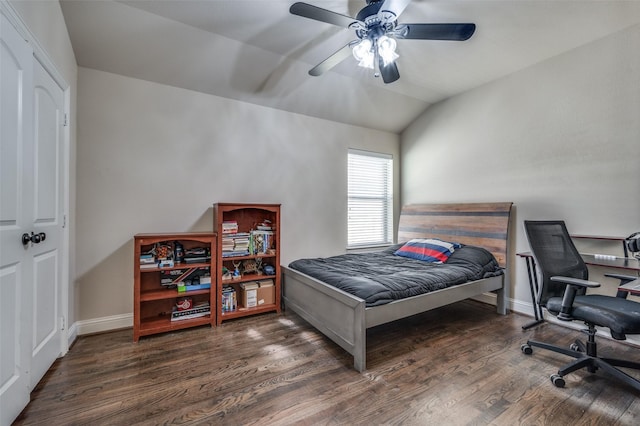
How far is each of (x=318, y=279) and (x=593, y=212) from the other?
2.76 m

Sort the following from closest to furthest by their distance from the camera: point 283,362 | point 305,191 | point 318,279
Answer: point 283,362
point 318,279
point 305,191

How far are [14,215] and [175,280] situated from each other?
1.47 metres

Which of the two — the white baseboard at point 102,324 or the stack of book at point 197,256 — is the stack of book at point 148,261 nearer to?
the stack of book at point 197,256

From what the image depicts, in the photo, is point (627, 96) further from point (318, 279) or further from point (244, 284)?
point (244, 284)

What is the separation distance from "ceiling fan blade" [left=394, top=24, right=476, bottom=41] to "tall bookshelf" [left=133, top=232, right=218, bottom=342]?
96.6 inches

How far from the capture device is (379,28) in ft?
6.32

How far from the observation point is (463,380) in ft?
6.33

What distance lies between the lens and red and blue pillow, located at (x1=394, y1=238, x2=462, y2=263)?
11.0 feet

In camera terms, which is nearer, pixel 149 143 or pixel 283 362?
pixel 283 362

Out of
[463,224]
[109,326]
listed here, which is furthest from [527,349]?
[109,326]

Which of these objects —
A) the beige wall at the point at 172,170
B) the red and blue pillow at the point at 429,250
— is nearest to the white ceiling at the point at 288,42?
the beige wall at the point at 172,170

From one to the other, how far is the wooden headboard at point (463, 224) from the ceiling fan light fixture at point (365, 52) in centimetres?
243

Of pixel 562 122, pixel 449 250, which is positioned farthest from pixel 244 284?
pixel 562 122

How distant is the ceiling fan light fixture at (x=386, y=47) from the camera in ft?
6.50
